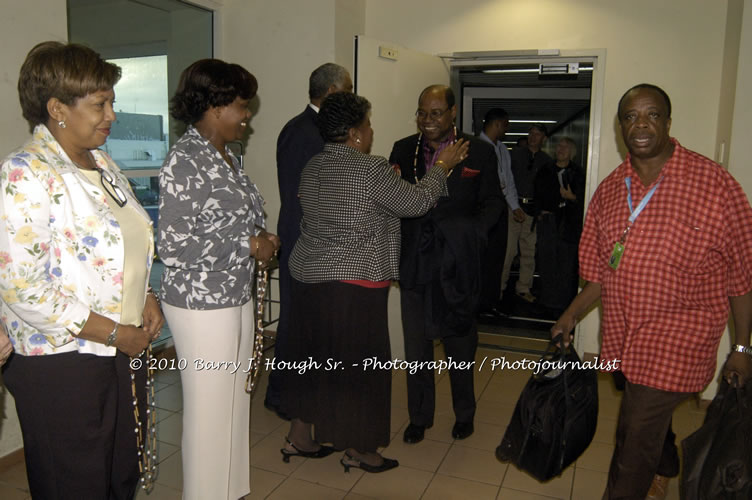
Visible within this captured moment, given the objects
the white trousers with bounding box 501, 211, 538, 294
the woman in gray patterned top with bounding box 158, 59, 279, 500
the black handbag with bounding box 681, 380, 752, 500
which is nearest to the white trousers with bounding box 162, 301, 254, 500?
the woman in gray patterned top with bounding box 158, 59, 279, 500

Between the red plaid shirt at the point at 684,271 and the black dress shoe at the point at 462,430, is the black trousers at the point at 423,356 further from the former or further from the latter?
the red plaid shirt at the point at 684,271

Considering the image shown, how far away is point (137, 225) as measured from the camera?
1.64 meters

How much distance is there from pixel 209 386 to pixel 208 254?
0.44 m

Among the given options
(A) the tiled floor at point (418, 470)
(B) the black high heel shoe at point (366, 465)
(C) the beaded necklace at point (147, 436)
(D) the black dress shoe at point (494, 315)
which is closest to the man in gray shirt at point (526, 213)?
(D) the black dress shoe at point (494, 315)

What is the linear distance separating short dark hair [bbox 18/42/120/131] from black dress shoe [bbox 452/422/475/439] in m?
2.27

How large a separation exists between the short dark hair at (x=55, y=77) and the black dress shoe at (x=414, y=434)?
2.14 meters

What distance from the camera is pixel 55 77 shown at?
1.44m

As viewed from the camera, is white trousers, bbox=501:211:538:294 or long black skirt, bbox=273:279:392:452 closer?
long black skirt, bbox=273:279:392:452

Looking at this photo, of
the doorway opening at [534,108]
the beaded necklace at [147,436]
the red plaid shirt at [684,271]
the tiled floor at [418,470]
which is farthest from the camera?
the doorway opening at [534,108]

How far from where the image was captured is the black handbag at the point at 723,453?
1.54m

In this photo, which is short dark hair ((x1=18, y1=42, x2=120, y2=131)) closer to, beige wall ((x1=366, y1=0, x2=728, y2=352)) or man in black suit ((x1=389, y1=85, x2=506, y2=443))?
man in black suit ((x1=389, y1=85, x2=506, y2=443))

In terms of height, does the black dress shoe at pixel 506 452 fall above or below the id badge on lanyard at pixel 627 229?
below

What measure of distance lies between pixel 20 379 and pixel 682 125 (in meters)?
3.83

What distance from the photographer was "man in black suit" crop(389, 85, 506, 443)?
2.74 m
